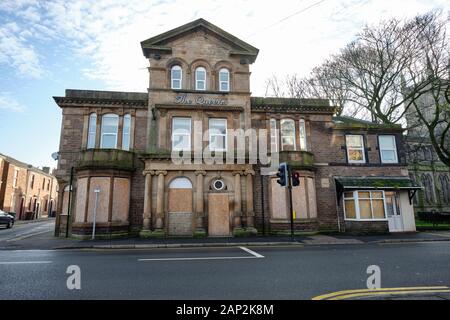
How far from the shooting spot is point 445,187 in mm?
38094

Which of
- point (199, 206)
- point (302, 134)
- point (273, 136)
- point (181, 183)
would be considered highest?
point (302, 134)

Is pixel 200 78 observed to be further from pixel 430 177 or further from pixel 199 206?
pixel 430 177

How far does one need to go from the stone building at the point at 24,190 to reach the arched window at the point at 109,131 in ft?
85.9

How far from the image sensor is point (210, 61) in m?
18.2

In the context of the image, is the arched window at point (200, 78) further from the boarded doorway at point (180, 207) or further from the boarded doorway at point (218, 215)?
the boarded doorway at point (218, 215)

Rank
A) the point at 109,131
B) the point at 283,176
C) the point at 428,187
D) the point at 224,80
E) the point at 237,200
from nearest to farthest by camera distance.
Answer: the point at 283,176, the point at 237,200, the point at 109,131, the point at 224,80, the point at 428,187

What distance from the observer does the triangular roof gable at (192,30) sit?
17602 millimetres

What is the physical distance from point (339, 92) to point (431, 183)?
23791 millimetres

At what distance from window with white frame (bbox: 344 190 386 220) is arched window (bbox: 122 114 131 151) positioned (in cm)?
1594

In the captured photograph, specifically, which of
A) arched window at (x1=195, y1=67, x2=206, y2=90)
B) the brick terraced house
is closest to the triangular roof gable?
the brick terraced house

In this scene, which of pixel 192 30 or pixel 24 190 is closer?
pixel 192 30

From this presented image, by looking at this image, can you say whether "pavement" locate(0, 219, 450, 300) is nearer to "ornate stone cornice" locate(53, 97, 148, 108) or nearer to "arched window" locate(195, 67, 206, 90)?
"ornate stone cornice" locate(53, 97, 148, 108)

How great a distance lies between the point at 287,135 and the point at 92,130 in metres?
13.7

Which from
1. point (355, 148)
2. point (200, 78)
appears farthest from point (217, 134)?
point (355, 148)
